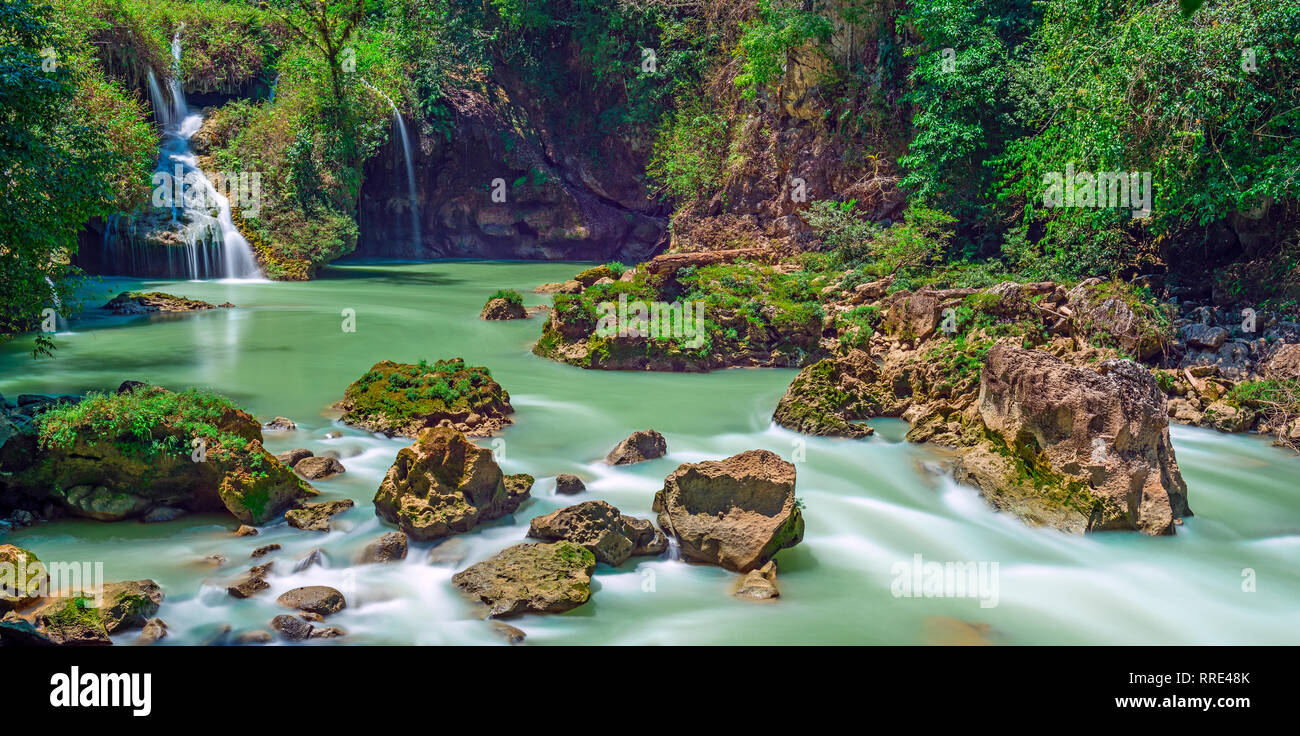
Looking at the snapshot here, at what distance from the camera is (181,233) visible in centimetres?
2078

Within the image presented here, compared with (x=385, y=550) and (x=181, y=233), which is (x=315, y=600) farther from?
(x=181, y=233)

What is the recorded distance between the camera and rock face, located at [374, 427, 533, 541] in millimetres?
6457

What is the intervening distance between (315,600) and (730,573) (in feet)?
8.74

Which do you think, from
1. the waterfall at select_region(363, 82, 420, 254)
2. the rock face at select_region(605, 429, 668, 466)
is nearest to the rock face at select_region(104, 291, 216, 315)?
the waterfall at select_region(363, 82, 420, 254)

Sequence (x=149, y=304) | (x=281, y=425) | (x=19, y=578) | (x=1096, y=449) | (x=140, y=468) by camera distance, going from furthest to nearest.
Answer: (x=149, y=304)
(x=281, y=425)
(x=1096, y=449)
(x=140, y=468)
(x=19, y=578)

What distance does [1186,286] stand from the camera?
1264 centimetres

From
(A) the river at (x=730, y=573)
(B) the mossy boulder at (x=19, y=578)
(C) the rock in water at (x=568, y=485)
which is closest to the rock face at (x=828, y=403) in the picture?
(A) the river at (x=730, y=573)

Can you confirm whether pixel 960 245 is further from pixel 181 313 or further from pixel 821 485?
pixel 181 313

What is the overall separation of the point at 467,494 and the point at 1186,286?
1094 centimetres

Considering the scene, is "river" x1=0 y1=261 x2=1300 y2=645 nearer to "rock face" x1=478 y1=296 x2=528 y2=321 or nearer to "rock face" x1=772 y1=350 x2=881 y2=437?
"rock face" x1=772 y1=350 x2=881 y2=437

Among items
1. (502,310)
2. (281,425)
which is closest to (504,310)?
(502,310)

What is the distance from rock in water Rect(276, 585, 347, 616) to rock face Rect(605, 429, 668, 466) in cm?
333

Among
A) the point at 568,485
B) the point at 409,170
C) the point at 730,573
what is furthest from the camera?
the point at 409,170
